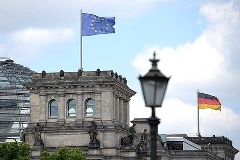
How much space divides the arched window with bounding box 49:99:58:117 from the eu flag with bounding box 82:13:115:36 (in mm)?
10278

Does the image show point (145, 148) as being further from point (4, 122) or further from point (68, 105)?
point (4, 122)

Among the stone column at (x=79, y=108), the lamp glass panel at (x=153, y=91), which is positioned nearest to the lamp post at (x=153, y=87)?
the lamp glass panel at (x=153, y=91)

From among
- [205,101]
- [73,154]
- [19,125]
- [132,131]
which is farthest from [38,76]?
[205,101]

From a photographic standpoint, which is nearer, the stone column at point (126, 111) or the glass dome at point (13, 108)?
the stone column at point (126, 111)

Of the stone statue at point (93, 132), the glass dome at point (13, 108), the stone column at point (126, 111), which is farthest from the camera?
the glass dome at point (13, 108)

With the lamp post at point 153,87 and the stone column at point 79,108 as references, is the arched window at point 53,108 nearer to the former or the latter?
the stone column at point 79,108

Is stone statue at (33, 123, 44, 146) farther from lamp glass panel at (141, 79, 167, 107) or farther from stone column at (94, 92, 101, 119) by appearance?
lamp glass panel at (141, 79, 167, 107)

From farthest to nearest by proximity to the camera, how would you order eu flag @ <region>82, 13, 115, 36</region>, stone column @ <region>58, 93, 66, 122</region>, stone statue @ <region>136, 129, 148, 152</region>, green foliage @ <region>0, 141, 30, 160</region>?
1. stone statue @ <region>136, 129, 148, 152</region>
2. stone column @ <region>58, 93, 66, 122</region>
3. eu flag @ <region>82, 13, 115, 36</region>
4. green foliage @ <region>0, 141, 30, 160</region>

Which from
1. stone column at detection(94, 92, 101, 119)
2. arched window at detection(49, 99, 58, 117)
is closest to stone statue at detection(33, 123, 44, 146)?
arched window at detection(49, 99, 58, 117)

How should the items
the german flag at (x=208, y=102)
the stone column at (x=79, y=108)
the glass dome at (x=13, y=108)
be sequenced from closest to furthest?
the stone column at (x=79, y=108) → the glass dome at (x=13, y=108) → the german flag at (x=208, y=102)

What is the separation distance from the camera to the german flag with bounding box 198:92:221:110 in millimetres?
156575

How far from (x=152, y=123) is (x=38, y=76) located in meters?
92.2

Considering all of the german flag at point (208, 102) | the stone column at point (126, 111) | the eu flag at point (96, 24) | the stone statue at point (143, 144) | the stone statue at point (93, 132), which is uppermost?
the eu flag at point (96, 24)

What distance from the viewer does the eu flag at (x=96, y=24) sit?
116125 mm
